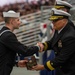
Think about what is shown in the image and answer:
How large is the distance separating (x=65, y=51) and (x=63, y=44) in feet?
0.36

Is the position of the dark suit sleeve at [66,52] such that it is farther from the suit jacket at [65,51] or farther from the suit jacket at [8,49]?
the suit jacket at [8,49]

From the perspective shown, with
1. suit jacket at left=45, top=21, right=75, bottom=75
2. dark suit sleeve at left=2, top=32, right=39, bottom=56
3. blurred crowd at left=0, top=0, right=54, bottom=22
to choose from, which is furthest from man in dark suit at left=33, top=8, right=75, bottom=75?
blurred crowd at left=0, top=0, right=54, bottom=22

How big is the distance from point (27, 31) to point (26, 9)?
7.85 feet

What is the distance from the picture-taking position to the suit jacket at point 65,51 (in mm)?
4805

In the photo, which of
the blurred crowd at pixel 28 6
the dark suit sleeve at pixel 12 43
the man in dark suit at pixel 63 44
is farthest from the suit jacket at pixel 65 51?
the blurred crowd at pixel 28 6

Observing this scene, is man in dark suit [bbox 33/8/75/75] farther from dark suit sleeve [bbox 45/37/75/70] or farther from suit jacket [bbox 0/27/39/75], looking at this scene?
suit jacket [bbox 0/27/39/75]

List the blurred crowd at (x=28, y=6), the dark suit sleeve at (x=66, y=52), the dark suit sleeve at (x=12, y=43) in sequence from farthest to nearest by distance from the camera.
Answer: the blurred crowd at (x=28, y=6) → the dark suit sleeve at (x=12, y=43) → the dark suit sleeve at (x=66, y=52)

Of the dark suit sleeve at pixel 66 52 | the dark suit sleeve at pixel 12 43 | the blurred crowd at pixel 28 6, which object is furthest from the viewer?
the blurred crowd at pixel 28 6

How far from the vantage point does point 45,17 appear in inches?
531

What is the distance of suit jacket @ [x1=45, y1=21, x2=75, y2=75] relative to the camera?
4.80m

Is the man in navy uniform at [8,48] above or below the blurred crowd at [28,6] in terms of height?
above

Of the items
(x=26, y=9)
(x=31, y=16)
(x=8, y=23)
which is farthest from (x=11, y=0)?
(x=8, y=23)

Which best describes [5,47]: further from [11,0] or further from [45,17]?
[11,0]

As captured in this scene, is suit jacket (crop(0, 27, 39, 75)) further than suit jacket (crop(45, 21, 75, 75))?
Yes
